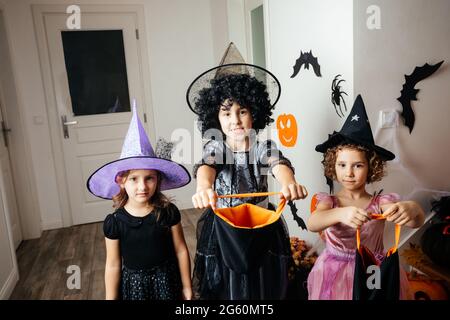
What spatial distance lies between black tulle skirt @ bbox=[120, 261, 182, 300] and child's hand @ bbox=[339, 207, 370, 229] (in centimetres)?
60

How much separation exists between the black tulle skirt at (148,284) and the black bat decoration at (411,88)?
114 cm

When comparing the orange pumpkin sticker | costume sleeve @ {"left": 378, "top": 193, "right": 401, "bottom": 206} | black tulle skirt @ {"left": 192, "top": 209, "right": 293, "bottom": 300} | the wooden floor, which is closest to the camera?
black tulle skirt @ {"left": 192, "top": 209, "right": 293, "bottom": 300}

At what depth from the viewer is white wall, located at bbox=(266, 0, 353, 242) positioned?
4.79 feet

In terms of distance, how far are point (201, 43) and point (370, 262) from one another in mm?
2568

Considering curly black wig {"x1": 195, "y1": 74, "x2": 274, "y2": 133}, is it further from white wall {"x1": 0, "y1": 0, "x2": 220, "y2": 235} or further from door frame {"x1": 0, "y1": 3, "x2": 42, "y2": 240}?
door frame {"x1": 0, "y1": 3, "x2": 42, "y2": 240}

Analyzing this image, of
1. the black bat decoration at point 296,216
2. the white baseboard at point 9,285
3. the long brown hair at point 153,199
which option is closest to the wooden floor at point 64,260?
the white baseboard at point 9,285

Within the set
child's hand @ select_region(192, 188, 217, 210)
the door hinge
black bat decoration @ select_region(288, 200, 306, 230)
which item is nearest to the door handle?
the door hinge

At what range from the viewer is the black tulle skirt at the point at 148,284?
119 centimetres

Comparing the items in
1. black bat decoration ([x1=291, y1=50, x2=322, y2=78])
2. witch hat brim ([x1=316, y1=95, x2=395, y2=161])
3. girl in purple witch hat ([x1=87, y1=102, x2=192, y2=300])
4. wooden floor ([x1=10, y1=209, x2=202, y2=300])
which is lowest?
wooden floor ([x1=10, y1=209, x2=202, y2=300])

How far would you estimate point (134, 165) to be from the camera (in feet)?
3.65

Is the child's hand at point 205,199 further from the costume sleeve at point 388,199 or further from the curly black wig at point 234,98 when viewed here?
the costume sleeve at point 388,199

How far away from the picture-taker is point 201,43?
3180 millimetres

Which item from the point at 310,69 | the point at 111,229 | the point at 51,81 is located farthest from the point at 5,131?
the point at 310,69
